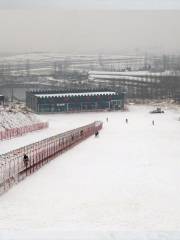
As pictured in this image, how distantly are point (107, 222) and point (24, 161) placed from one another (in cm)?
162

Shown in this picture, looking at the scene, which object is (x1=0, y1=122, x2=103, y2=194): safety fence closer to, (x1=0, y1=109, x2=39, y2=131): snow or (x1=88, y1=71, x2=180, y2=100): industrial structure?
(x1=0, y1=109, x2=39, y2=131): snow

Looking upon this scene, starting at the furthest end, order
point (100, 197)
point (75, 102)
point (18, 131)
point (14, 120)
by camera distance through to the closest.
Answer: point (75, 102) → point (14, 120) → point (18, 131) → point (100, 197)

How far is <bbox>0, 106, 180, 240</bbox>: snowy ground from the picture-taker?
86.5 inches

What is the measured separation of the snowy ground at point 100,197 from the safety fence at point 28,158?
0.08 m

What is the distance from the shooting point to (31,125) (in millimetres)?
8359

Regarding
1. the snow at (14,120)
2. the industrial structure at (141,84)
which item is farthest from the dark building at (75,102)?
the snow at (14,120)

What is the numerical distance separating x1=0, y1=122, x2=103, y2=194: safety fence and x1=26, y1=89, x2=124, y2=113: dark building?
622 cm

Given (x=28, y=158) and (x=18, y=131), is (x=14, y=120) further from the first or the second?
(x=28, y=158)

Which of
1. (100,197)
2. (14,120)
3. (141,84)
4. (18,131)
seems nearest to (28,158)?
(100,197)

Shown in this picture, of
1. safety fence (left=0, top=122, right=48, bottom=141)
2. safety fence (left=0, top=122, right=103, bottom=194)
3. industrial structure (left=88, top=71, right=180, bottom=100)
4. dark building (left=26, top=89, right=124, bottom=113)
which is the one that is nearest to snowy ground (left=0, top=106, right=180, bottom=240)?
safety fence (left=0, top=122, right=103, bottom=194)

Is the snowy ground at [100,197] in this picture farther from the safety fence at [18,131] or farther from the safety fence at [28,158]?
the safety fence at [18,131]

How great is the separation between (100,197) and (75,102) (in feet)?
32.3

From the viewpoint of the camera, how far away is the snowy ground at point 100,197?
7.21 feet

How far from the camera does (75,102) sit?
13.4m
